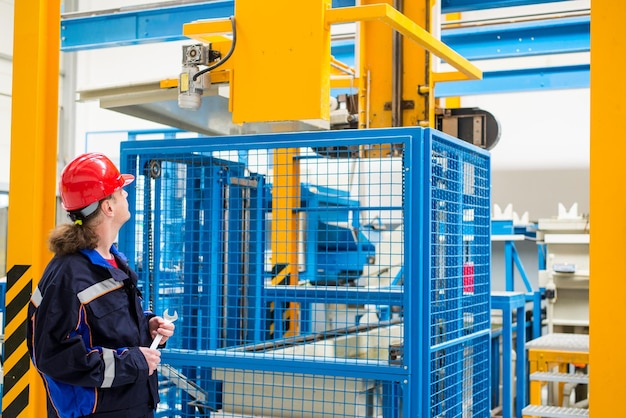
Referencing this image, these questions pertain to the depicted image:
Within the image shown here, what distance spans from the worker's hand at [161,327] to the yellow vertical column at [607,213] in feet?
5.51

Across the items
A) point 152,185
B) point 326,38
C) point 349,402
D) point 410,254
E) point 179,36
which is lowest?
point 349,402

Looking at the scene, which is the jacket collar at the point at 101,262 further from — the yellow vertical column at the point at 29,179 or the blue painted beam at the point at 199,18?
the blue painted beam at the point at 199,18

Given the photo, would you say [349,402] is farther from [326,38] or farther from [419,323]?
[326,38]

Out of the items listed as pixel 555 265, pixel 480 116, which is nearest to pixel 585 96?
pixel 555 265

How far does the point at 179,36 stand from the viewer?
6.92 meters

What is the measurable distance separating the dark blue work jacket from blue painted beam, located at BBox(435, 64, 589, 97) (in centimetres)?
632

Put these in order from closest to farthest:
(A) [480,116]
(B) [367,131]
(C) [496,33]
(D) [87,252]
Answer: (D) [87,252] → (B) [367,131] → (A) [480,116] → (C) [496,33]

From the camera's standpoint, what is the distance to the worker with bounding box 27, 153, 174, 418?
262cm

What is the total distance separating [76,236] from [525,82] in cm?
675

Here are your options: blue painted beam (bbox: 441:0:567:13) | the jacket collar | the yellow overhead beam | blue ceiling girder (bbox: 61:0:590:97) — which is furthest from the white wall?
the jacket collar

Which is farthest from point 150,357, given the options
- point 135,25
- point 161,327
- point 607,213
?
point 135,25

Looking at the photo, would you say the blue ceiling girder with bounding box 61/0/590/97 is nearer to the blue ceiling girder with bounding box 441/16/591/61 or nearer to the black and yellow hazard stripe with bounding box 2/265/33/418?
the blue ceiling girder with bounding box 441/16/591/61

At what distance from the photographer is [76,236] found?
279 cm

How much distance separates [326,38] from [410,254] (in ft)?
3.23
